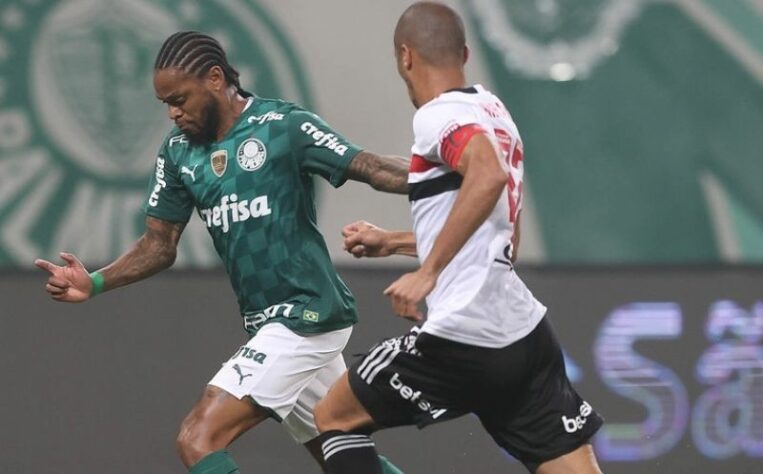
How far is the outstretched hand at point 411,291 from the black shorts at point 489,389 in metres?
0.36

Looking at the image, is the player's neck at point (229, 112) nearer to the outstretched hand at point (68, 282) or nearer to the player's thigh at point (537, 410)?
the outstretched hand at point (68, 282)

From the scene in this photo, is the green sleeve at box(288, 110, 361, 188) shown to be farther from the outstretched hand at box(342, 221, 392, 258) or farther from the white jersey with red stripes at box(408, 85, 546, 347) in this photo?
the white jersey with red stripes at box(408, 85, 546, 347)

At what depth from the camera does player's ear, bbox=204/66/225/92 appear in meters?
5.48

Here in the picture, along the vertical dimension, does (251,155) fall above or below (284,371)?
above

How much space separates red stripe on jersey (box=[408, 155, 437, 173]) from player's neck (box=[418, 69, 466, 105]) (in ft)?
0.57

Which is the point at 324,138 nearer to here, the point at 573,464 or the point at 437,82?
the point at 437,82

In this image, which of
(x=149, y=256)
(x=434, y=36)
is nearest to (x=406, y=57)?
(x=434, y=36)

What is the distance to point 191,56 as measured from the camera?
5469 millimetres

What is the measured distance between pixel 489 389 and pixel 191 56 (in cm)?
170

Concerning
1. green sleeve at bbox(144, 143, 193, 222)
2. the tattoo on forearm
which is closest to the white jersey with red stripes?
green sleeve at bbox(144, 143, 193, 222)

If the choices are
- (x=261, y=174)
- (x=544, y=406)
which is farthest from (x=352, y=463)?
(x=261, y=174)

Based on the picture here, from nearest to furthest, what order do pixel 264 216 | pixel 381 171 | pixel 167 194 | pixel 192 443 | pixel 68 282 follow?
pixel 192 443 → pixel 381 171 → pixel 264 216 → pixel 68 282 → pixel 167 194

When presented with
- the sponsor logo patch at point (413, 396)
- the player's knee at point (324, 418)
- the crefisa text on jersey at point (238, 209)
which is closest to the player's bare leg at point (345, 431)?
the player's knee at point (324, 418)

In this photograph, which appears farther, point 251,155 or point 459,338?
point 251,155
